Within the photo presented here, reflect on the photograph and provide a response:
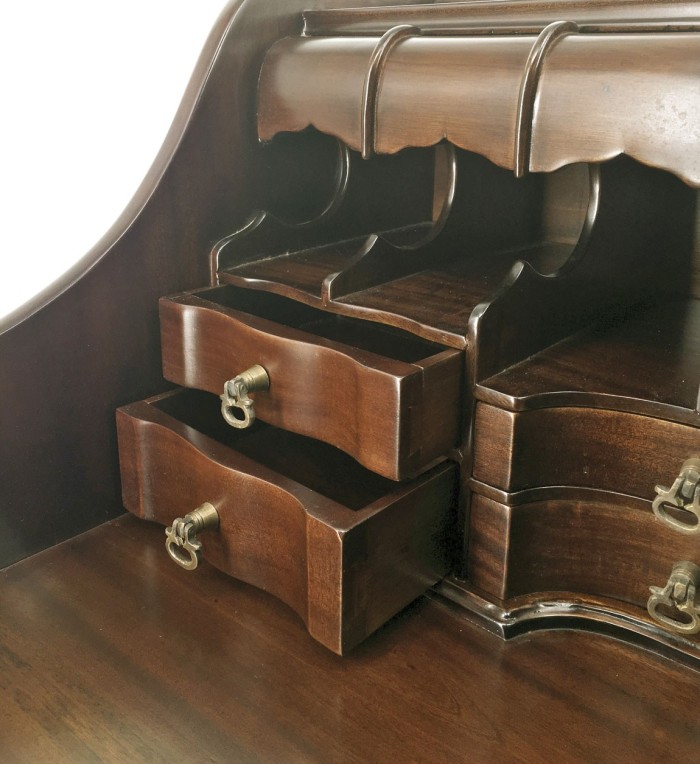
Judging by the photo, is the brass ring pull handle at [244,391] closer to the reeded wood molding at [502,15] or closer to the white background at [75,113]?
the white background at [75,113]

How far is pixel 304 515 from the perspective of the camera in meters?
0.82

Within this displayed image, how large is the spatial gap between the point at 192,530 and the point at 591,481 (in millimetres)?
437

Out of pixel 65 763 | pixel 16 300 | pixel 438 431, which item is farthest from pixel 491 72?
pixel 65 763

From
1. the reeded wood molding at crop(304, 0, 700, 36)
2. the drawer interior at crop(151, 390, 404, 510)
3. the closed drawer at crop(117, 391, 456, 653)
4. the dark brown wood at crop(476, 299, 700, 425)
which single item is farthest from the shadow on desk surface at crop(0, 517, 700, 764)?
Result: the reeded wood molding at crop(304, 0, 700, 36)

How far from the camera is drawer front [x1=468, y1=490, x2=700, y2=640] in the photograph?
33.2 inches

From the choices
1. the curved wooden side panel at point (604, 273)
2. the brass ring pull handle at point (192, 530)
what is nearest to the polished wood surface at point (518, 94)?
the curved wooden side panel at point (604, 273)

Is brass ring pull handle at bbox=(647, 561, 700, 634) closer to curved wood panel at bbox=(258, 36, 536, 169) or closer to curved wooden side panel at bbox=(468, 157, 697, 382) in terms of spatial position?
curved wooden side panel at bbox=(468, 157, 697, 382)

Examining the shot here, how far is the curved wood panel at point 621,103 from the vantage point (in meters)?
0.72

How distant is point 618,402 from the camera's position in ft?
2.66

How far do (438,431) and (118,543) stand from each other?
1.53 feet

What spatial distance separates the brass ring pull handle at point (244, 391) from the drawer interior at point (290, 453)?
0.14 meters

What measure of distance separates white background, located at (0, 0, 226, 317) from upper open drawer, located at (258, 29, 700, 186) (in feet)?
0.67

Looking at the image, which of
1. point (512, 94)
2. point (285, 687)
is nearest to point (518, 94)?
point (512, 94)

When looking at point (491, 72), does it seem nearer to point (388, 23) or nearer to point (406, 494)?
point (388, 23)
